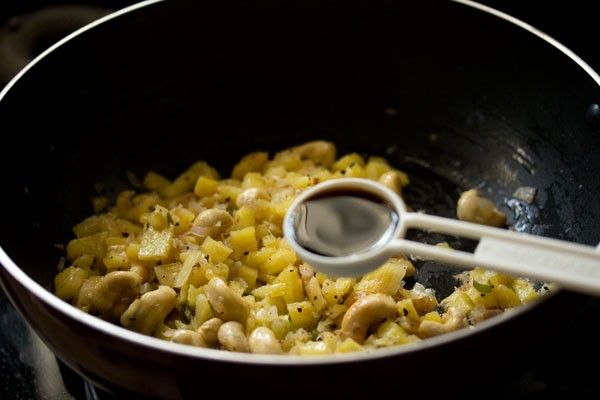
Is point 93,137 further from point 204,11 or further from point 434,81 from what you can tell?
point 434,81

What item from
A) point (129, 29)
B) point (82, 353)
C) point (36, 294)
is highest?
point (129, 29)

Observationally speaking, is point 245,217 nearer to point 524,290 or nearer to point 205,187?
point 205,187

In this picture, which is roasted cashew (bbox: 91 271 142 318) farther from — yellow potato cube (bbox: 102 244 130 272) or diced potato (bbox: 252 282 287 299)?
diced potato (bbox: 252 282 287 299)

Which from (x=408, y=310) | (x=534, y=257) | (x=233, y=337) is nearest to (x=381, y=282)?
(x=408, y=310)

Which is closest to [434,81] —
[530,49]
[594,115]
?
[530,49]

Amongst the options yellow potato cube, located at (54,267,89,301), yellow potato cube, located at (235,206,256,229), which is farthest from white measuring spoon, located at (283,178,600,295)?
yellow potato cube, located at (54,267,89,301)

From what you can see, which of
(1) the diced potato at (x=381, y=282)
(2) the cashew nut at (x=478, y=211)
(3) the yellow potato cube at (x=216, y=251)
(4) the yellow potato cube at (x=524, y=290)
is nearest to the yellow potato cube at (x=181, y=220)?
(3) the yellow potato cube at (x=216, y=251)
